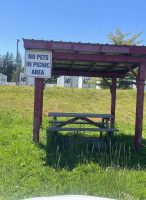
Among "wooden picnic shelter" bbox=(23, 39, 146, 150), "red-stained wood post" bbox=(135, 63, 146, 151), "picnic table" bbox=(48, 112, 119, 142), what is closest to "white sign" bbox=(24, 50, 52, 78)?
"wooden picnic shelter" bbox=(23, 39, 146, 150)

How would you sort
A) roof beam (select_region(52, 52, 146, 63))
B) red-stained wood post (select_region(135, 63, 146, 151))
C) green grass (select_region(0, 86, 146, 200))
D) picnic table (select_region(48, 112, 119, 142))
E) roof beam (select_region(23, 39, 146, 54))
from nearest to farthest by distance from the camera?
green grass (select_region(0, 86, 146, 200)), roof beam (select_region(23, 39, 146, 54)), roof beam (select_region(52, 52, 146, 63)), red-stained wood post (select_region(135, 63, 146, 151)), picnic table (select_region(48, 112, 119, 142))

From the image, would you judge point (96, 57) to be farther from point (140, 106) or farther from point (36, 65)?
point (140, 106)

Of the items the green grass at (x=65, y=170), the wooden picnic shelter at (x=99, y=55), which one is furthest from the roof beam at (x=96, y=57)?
the green grass at (x=65, y=170)

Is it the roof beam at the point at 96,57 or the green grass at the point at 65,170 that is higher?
the roof beam at the point at 96,57

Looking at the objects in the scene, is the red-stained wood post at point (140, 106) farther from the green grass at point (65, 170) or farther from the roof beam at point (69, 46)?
the roof beam at point (69, 46)

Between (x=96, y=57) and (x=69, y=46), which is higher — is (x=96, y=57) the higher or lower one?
the lower one

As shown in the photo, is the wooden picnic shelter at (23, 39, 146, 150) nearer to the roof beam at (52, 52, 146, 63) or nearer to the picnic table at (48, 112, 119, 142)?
the roof beam at (52, 52, 146, 63)

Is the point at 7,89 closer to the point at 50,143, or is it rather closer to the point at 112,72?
the point at 112,72

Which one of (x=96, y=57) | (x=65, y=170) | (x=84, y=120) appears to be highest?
(x=96, y=57)

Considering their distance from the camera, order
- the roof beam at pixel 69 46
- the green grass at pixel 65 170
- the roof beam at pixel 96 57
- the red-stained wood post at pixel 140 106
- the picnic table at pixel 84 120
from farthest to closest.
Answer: the picnic table at pixel 84 120 < the red-stained wood post at pixel 140 106 < the roof beam at pixel 96 57 < the roof beam at pixel 69 46 < the green grass at pixel 65 170

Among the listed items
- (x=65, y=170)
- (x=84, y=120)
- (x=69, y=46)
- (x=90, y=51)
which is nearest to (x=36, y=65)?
(x=69, y=46)

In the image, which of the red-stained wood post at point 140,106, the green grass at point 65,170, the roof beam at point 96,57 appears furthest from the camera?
the red-stained wood post at point 140,106

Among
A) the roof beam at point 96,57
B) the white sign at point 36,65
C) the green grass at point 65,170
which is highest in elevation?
the roof beam at point 96,57

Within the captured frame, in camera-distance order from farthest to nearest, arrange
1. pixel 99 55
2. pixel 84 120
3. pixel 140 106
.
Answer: pixel 84 120 → pixel 140 106 → pixel 99 55
